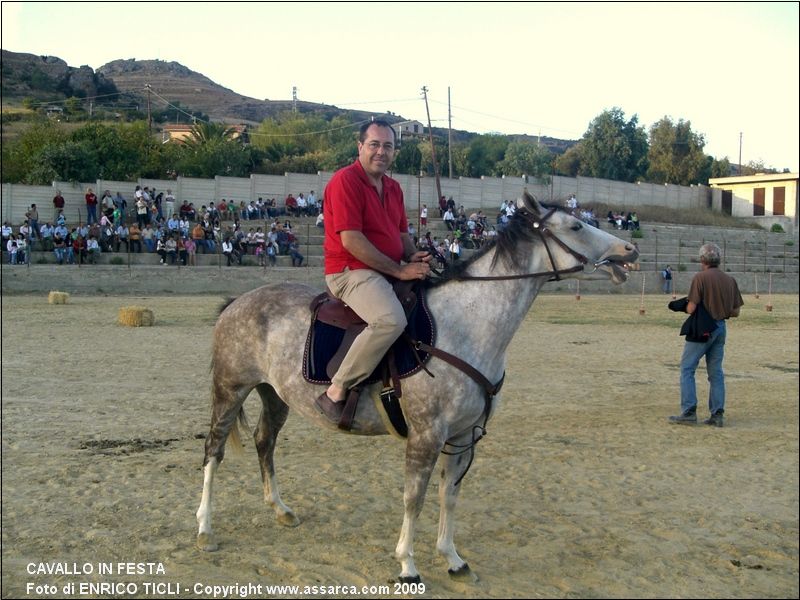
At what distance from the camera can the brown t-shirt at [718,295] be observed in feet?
32.5

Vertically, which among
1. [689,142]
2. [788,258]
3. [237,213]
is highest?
[689,142]

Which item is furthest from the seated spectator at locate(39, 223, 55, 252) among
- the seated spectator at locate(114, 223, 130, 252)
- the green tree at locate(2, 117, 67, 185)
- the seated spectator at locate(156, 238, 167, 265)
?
the green tree at locate(2, 117, 67, 185)

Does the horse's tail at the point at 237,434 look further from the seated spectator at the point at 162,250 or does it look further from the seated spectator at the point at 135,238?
the seated spectator at the point at 135,238

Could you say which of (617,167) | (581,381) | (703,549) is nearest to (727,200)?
(617,167)

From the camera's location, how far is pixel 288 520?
616 centimetres

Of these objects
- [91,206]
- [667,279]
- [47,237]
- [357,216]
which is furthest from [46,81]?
[357,216]

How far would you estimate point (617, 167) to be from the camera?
90.4m

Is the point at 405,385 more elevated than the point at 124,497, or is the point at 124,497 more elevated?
the point at 405,385

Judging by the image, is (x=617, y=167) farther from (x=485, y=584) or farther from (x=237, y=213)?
(x=485, y=584)

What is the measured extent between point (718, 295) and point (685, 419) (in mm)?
1655

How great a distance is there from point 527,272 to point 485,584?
83.5 inches

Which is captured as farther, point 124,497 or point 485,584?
point 124,497

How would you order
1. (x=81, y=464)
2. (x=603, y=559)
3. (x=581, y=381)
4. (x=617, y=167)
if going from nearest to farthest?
(x=603, y=559)
(x=81, y=464)
(x=581, y=381)
(x=617, y=167)

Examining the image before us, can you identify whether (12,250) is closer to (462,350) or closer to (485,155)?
(462,350)
